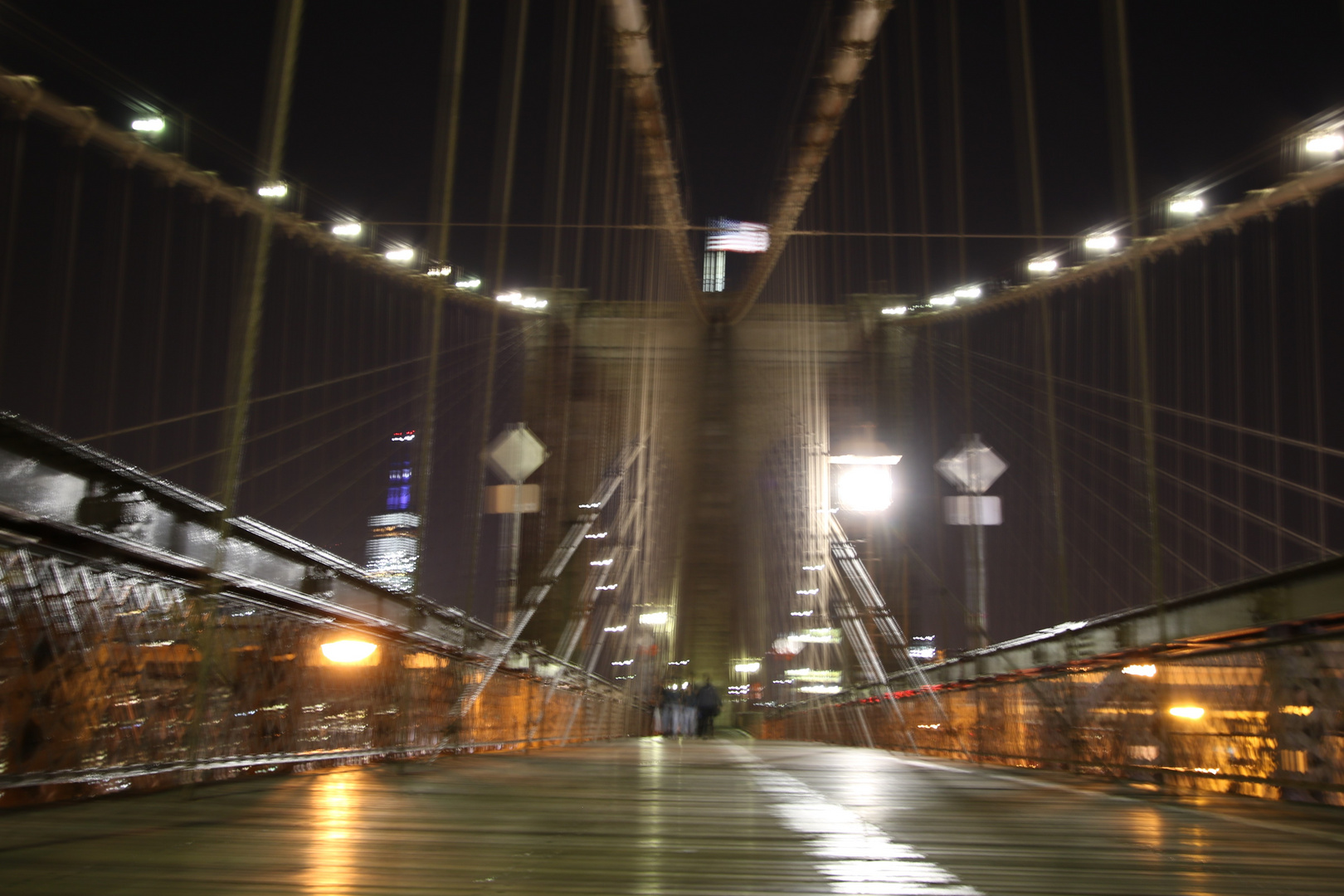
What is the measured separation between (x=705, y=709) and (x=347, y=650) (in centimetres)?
1109

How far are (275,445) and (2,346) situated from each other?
4331 millimetres

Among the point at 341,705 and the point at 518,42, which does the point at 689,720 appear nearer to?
the point at 518,42

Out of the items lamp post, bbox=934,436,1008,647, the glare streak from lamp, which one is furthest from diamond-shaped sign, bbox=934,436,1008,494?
the glare streak from lamp

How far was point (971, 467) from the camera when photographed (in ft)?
41.2

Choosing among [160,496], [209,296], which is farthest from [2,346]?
[209,296]

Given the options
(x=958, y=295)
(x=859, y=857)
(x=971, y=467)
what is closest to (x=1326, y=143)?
(x=971, y=467)

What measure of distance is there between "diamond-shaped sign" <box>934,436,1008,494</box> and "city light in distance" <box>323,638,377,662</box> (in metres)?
8.93

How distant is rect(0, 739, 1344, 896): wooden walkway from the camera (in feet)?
5.42

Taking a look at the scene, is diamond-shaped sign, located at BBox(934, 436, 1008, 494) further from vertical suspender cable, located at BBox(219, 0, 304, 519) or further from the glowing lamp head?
vertical suspender cable, located at BBox(219, 0, 304, 519)

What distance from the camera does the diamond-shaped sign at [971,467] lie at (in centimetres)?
1254

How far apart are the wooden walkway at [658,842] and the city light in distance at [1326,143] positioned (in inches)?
200

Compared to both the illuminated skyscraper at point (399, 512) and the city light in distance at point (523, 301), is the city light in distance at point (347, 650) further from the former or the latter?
the city light in distance at point (523, 301)

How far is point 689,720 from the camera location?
15.6 metres

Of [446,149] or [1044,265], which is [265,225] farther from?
[1044,265]
